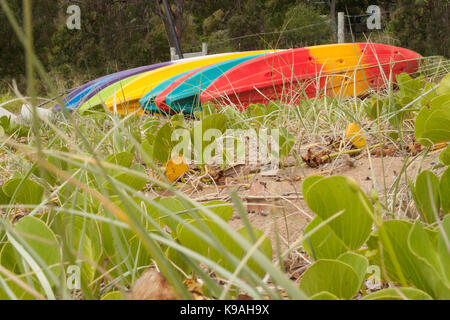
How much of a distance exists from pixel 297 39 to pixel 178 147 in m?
10.9

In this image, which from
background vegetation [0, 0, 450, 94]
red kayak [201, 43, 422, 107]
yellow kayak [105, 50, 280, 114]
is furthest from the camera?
background vegetation [0, 0, 450, 94]

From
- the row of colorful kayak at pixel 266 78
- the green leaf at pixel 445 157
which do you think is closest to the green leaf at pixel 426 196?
the green leaf at pixel 445 157

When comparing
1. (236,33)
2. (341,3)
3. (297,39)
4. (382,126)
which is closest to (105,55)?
(236,33)

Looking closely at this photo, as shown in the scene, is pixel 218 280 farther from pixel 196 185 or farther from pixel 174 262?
pixel 196 185

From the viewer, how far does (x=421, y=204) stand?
0.60 m

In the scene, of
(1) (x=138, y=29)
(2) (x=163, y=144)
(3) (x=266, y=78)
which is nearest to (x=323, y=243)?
(2) (x=163, y=144)

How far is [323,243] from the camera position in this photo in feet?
1.64

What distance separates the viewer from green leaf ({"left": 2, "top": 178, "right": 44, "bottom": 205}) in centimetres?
81

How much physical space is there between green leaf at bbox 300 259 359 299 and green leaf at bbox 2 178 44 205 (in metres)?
0.56

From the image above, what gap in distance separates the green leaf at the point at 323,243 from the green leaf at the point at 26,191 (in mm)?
504

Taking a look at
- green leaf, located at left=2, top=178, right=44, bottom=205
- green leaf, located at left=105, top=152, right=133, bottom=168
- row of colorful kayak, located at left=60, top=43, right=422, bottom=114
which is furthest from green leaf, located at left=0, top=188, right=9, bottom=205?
row of colorful kayak, located at left=60, top=43, right=422, bottom=114

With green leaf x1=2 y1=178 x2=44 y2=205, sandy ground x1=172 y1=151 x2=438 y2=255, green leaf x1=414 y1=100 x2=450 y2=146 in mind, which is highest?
green leaf x1=414 y1=100 x2=450 y2=146

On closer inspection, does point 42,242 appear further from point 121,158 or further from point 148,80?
point 148,80

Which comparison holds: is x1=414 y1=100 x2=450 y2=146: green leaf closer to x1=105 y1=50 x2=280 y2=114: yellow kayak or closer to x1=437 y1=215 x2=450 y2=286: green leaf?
x1=437 y1=215 x2=450 y2=286: green leaf
